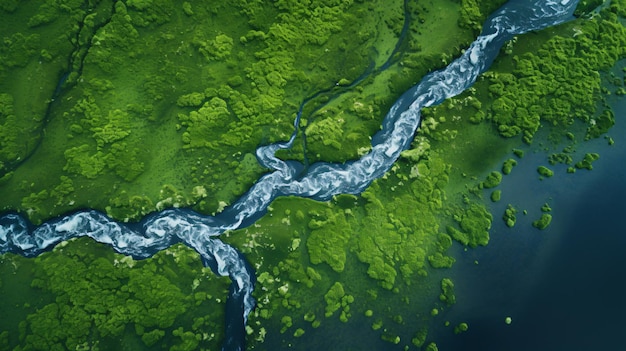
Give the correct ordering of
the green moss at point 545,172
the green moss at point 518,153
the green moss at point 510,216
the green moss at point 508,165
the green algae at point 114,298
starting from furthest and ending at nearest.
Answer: the green moss at point 518,153, the green moss at point 545,172, the green moss at point 508,165, the green moss at point 510,216, the green algae at point 114,298

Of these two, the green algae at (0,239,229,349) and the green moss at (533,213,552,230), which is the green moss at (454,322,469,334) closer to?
the green moss at (533,213,552,230)

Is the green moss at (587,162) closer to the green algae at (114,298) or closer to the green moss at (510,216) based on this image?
the green moss at (510,216)

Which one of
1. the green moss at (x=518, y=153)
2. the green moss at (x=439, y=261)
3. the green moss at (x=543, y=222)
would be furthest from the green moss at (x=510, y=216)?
the green moss at (x=439, y=261)

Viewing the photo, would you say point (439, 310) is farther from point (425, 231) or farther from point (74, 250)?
point (74, 250)

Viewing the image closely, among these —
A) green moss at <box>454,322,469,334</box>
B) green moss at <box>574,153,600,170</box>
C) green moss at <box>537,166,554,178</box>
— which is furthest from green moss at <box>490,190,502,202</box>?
green moss at <box>454,322,469,334</box>

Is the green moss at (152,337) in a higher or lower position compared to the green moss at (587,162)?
lower

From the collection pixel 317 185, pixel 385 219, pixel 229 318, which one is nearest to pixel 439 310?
pixel 385 219
